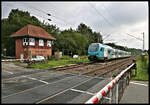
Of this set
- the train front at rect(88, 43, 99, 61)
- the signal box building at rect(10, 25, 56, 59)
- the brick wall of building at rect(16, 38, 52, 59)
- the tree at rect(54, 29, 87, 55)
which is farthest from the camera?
the tree at rect(54, 29, 87, 55)

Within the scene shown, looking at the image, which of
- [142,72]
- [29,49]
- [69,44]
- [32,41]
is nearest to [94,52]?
[142,72]

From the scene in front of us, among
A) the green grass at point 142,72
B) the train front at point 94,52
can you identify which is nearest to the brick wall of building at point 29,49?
the train front at point 94,52

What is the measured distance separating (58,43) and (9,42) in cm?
1305

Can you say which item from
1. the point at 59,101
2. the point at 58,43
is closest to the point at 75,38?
the point at 58,43

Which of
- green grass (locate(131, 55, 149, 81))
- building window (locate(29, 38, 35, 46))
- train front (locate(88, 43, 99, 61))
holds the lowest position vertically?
green grass (locate(131, 55, 149, 81))

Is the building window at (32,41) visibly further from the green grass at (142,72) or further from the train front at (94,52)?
the green grass at (142,72)

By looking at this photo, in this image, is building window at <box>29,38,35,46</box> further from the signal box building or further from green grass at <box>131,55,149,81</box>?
green grass at <box>131,55,149,81</box>

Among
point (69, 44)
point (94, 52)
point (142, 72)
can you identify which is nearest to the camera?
point (142, 72)

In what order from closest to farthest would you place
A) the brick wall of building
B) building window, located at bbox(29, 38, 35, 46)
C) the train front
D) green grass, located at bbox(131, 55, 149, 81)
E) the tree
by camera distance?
1. green grass, located at bbox(131, 55, 149, 81)
2. the train front
3. the brick wall of building
4. building window, located at bbox(29, 38, 35, 46)
5. the tree

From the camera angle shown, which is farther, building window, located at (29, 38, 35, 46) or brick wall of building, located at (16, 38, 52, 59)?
building window, located at (29, 38, 35, 46)

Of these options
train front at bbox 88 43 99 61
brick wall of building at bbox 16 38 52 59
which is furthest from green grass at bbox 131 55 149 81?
brick wall of building at bbox 16 38 52 59

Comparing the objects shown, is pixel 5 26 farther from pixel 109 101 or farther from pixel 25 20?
pixel 109 101

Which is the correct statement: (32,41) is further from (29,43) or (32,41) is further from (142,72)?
(142,72)

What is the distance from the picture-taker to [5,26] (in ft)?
121
